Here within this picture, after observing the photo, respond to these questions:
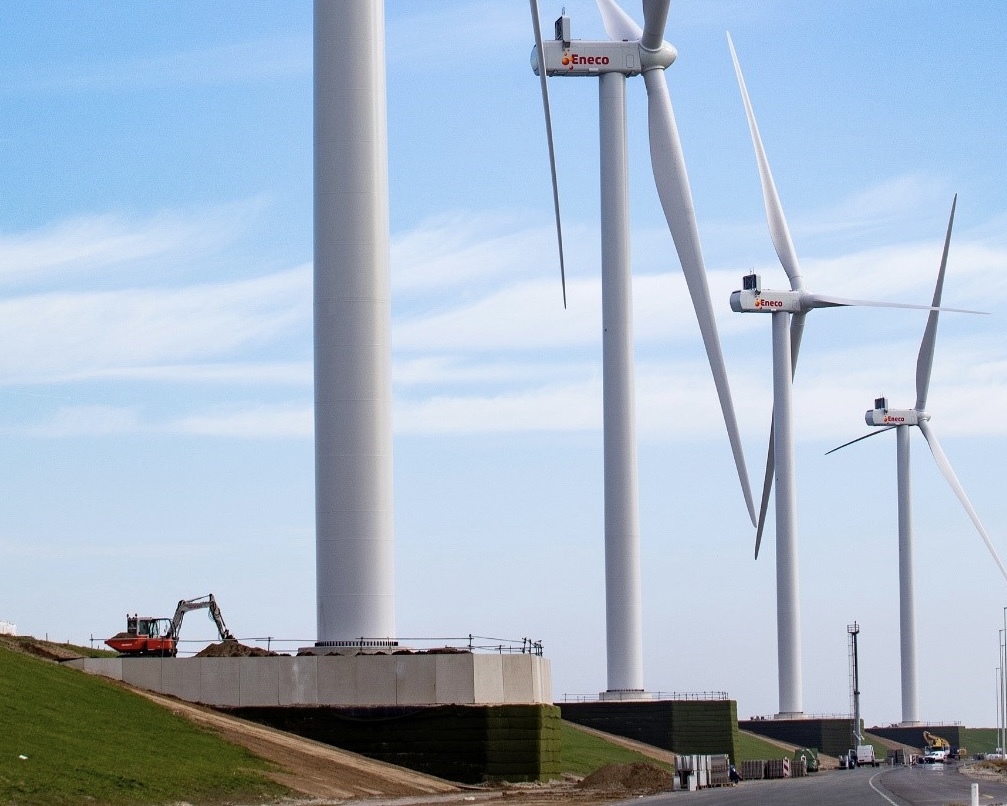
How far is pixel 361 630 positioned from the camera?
6594 cm

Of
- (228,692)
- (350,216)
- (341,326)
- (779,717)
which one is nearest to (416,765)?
(228,692)

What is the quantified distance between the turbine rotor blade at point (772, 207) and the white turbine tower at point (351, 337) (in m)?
58.7

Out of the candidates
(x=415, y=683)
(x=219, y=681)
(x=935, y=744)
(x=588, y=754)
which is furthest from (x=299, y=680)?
(x=935, y=744)

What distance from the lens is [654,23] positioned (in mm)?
96875

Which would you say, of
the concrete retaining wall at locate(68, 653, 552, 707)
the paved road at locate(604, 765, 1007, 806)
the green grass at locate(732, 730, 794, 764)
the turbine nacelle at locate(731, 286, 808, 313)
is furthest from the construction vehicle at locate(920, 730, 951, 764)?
the concrete retaining wall at locate(68, 653, 552, 707)

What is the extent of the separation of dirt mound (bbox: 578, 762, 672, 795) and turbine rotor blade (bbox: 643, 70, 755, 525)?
1470 cm

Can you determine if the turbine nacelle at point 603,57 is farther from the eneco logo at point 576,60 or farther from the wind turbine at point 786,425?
the wind turbine at point 786,425

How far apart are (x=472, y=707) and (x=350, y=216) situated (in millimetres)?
20355

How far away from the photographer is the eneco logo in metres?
103

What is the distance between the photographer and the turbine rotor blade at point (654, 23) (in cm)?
9231

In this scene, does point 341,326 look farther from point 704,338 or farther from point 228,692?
point 704,338

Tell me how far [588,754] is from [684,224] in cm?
2924

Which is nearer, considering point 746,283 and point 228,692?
point 228,692

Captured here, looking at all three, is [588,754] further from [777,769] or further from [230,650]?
[230,650]
